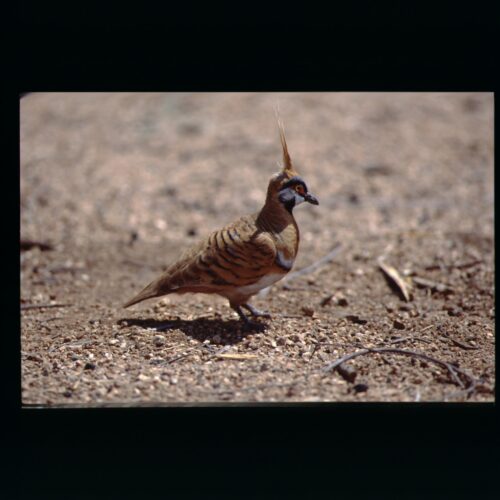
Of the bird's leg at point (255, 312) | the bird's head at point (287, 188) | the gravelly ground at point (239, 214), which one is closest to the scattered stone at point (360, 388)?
the gravelly ground at point (239, 214)

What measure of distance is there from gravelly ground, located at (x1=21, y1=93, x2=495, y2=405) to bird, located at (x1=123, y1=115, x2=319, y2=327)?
29 centimetres

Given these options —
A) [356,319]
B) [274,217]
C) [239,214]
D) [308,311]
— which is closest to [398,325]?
[356,319]

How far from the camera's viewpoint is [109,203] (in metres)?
7.18

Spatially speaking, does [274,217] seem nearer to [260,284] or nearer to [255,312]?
[260,284]

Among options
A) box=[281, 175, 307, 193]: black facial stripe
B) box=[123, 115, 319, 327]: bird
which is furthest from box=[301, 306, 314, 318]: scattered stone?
box=[281, 175, 307, 193]: black facial stripe

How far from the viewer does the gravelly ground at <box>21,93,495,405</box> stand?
12.4 ft

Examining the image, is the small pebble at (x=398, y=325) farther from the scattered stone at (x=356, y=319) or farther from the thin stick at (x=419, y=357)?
the thin stick at (x=419, y=357)

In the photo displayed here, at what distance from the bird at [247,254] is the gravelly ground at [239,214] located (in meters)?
0.29

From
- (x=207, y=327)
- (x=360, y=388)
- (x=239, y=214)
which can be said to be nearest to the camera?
(x=360, y=388)

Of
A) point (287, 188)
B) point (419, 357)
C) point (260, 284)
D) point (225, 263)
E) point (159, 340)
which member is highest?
point (287, 188)

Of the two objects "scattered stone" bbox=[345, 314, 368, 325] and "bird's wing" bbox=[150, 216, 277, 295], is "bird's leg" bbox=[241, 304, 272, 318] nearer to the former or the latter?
"bird's wing" bbox=[150, 216, 277, 295]

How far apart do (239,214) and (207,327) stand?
2707 millimetres

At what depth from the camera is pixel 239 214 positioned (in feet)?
22.4

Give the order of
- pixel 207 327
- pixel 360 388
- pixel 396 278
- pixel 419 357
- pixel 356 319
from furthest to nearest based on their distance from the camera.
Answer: pixel 396 278 → pixel 356 319 → pixel 207 327 → pixel 419 357 → pixel 360 388
